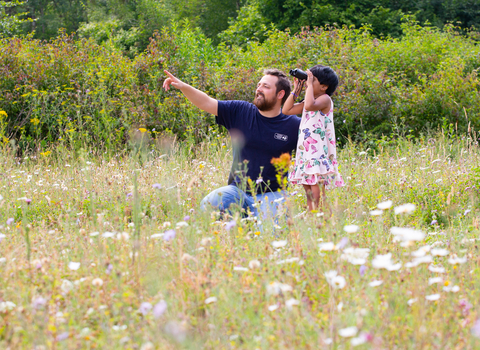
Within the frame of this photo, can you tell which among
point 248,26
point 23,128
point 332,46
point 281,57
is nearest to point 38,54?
point 23,128

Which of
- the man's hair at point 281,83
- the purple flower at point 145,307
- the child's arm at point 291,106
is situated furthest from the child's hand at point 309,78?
the purple flower at point 145,307

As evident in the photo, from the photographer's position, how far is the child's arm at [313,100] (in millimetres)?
3682

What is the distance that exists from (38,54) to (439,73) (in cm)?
747

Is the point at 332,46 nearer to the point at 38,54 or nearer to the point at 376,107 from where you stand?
the point at 376,107

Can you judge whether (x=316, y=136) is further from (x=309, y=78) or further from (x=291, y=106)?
(x=309, y=78)

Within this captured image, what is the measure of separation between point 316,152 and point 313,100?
1.44 feet

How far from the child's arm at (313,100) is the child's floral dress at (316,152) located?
9 centimetres

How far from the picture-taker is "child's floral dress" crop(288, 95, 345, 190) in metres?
3.70

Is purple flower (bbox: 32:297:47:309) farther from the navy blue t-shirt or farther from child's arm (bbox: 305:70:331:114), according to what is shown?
child's arm (bbox: 305:70:331:114)

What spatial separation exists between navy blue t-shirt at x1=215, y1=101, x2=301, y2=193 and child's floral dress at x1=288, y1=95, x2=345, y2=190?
23 cm

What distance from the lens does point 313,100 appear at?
3.69m

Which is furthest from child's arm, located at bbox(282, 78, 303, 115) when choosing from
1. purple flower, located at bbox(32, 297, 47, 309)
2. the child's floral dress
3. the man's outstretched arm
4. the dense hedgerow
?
the dense hedgerow

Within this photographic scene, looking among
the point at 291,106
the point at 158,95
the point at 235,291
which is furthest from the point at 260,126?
the point at 158,95

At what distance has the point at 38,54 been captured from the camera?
7.97m
